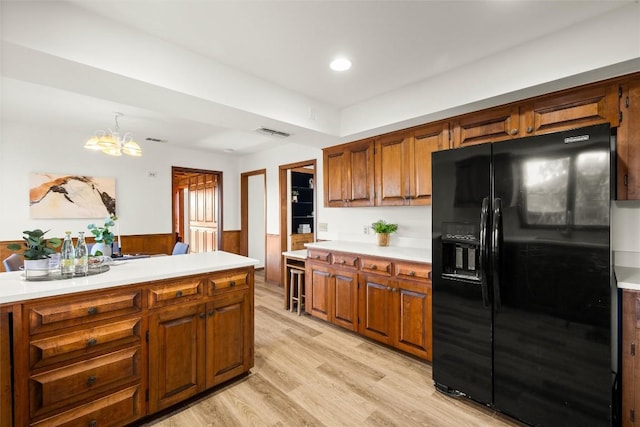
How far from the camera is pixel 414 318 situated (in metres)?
2.59

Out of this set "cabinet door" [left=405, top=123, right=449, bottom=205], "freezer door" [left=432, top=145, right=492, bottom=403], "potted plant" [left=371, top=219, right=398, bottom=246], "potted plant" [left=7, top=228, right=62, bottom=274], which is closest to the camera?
"potted plant" [left=7, top=228, right=62, bottom=274]

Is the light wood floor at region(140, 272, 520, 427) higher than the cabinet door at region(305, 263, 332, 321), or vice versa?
the cabinet door at region(305, 263, 332, 321)

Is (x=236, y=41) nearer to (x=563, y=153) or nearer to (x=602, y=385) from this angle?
(x=563, y=153)

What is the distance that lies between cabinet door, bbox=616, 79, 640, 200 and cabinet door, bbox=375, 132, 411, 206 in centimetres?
153

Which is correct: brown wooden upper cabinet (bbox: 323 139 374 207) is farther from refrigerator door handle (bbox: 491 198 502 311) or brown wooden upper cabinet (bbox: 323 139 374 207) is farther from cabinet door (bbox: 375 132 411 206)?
refrigerator door handle (bbox: 491 198 502 311)

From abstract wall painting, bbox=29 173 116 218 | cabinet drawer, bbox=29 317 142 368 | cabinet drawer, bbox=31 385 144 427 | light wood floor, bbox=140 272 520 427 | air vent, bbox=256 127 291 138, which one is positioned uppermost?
air vent, bbox=256 127 291 138

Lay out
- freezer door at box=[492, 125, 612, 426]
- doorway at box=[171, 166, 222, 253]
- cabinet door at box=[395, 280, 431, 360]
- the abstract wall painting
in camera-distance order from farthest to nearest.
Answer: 1. doorway at box=[171, 166, 222, 253]
2. the abstract wall painting
3. cabinet door at box=[395, 280, 431, 360]
4. freezer door at box=[492, 125, 612, 426]

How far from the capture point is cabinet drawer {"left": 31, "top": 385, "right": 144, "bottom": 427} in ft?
5.06

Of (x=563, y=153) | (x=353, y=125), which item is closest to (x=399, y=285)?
(x=563, y=153)

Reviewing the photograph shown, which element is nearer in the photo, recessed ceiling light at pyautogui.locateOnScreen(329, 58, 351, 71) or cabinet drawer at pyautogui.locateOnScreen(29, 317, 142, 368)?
cabinet drawer at pyautogui.locateOnScreen(29, 317, 142, 368)

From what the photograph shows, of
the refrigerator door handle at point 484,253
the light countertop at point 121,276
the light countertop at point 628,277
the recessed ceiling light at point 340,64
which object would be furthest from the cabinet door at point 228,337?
the light countertop at point 628,277

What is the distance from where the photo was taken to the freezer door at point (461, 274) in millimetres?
1950

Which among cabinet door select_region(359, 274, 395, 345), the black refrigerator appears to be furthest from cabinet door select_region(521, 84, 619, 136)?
cabinet door select_region(359, 274, 395, 345)

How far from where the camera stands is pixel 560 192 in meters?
1.66
